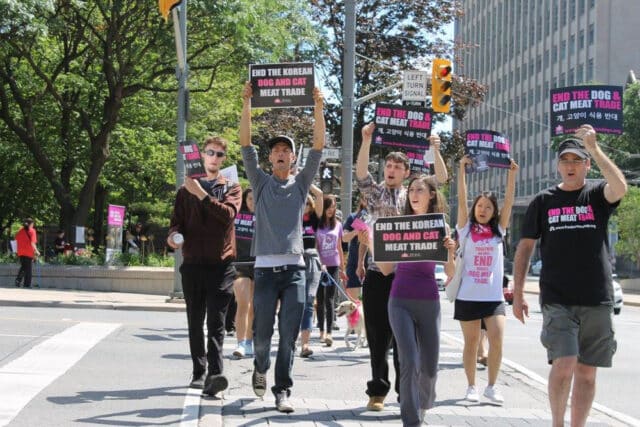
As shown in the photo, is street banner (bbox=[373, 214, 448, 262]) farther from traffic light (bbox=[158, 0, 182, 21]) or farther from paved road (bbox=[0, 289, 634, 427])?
traffic light (bbox=[158, 0, 182, 21])

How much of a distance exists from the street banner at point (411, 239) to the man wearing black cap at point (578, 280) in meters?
0.71

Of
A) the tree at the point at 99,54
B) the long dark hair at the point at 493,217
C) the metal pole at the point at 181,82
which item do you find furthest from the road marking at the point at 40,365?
the tree at the point at 99,54

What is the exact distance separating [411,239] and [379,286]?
91 cm

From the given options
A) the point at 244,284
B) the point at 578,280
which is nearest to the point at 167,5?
the point at 244,284

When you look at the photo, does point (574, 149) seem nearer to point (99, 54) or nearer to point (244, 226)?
point (244, 226)

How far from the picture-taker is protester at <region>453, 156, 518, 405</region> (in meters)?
8.24

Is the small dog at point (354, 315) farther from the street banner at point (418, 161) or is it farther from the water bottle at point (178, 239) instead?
the water bottle at point (178, 239)

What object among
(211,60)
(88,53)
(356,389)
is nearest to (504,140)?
(356,389)

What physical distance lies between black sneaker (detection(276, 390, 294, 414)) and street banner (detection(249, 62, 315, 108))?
2.32 metres

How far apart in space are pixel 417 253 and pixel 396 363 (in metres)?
1.46

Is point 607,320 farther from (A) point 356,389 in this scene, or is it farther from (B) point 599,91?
(B) point 599,91

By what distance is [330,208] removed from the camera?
464 inches

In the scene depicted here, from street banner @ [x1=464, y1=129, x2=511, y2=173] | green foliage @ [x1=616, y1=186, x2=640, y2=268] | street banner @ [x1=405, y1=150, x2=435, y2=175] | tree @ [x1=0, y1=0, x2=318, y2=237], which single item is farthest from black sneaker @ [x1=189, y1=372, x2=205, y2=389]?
green foliage @ [x1=616, y1=186, x2=640, y2=268]

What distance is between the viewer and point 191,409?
274 inches
